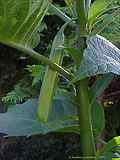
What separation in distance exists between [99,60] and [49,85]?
0.39 ft

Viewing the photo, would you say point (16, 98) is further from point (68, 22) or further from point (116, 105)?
point (68, 22)

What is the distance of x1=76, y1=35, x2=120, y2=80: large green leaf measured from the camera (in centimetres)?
56

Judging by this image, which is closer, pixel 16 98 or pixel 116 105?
pixel 116 105

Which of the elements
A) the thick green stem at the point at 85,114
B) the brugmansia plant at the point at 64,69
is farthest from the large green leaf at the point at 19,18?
the thick green stem at the point at 85,114

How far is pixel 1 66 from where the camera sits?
2043 millimetres

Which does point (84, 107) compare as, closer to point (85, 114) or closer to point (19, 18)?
point (85, 114)

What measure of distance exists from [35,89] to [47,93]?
0.99 meters

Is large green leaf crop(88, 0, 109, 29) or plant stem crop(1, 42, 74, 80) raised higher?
large green leaf crop(88, 0, 109, 29)

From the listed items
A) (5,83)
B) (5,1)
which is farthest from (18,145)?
(5,1)

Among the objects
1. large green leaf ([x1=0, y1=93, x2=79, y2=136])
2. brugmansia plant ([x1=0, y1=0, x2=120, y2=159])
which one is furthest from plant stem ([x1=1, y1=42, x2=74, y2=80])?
large green leaf ([x1=0, y1=93, x2=79, y2=136])

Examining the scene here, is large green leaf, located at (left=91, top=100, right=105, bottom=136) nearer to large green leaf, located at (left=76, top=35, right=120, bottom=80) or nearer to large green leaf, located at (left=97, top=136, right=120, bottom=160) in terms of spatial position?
large green leaf, located at (left=97, top=136, right=120, bottom=160)

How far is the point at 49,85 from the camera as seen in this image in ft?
2.19

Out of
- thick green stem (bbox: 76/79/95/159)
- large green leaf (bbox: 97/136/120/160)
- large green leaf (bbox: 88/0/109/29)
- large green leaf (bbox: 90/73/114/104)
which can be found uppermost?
large green leaf (bbox: 88/0/109/29)

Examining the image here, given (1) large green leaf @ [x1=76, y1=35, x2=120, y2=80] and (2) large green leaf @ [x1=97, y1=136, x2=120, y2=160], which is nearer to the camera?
(1) large green leaf @ [x1=76, y1=35, x2=120, y2=80]
